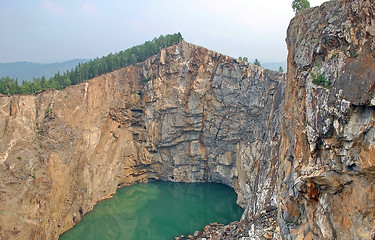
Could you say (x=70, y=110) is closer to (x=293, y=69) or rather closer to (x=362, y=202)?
(x=293, y=69)

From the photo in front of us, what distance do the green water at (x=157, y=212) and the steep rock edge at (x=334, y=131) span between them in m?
16.6

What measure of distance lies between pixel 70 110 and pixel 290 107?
83.9 ft

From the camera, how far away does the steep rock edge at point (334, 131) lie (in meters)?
11.6

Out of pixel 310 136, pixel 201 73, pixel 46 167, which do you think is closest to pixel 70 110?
pixel 46 167

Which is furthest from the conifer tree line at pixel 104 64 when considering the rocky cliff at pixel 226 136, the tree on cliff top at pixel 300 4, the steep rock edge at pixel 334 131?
the steep rock edge at pixel 334 131

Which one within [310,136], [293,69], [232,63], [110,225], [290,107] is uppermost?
[232,63]

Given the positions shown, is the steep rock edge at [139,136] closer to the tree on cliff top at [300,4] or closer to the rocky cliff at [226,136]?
the rocky cliff at [226,136]

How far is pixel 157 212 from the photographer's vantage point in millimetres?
36062

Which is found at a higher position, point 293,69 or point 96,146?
point 293,69

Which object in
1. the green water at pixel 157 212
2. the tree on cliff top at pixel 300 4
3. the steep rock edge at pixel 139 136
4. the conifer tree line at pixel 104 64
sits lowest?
the green water at pixel 157 212

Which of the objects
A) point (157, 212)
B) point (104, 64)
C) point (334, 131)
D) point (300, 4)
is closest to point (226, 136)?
point (157, 212)

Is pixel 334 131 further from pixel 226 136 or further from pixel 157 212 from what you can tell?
pixel 226 136

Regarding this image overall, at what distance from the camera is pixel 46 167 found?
95.5 feet

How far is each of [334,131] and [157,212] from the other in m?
27.3
